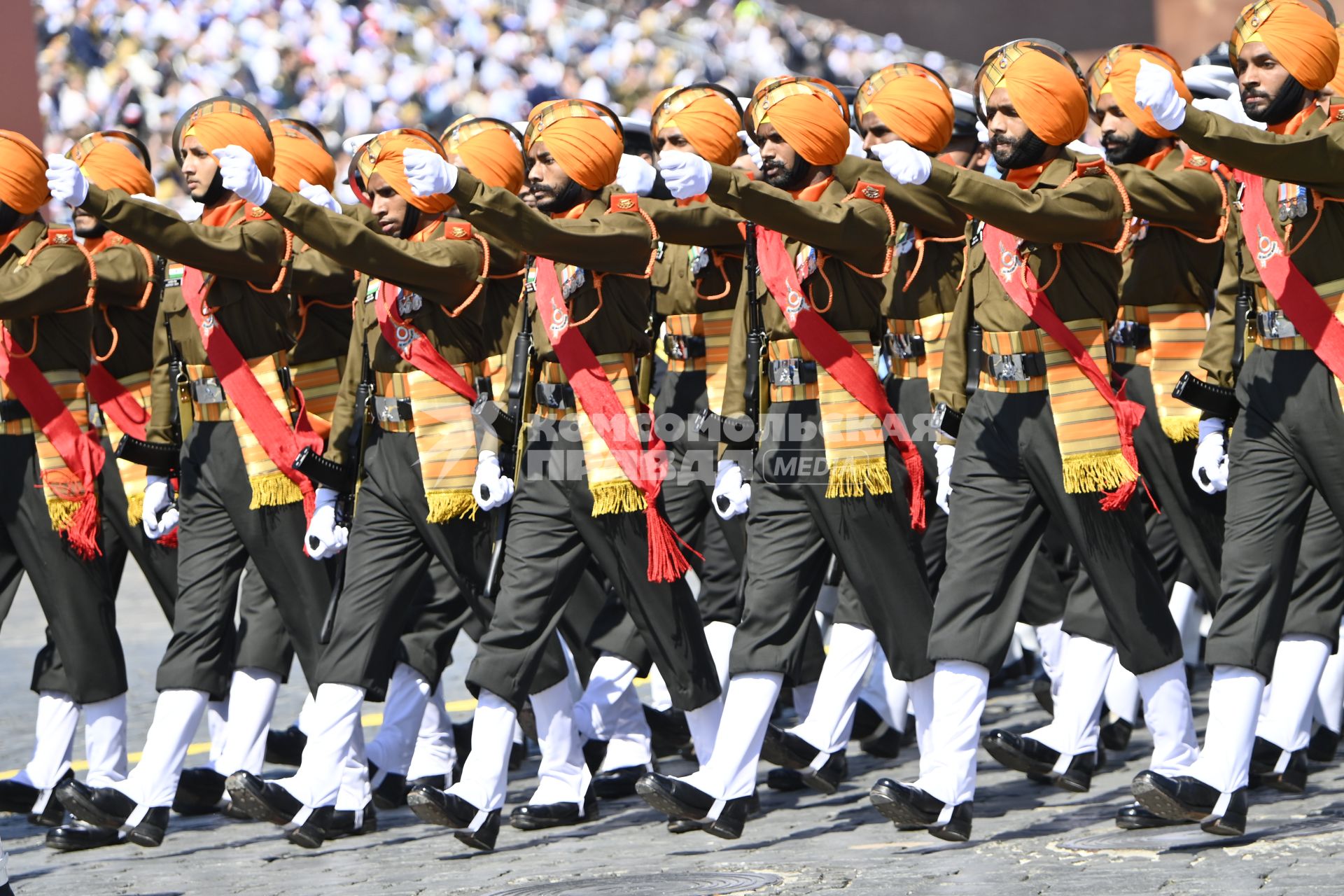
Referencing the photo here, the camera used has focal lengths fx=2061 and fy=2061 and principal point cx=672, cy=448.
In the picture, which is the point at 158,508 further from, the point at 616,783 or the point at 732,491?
the point at 732,491

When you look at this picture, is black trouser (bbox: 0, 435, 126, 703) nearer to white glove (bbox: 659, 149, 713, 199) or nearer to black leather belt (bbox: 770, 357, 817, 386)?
black leather belt (bbox: 770, 357, 817, 386)

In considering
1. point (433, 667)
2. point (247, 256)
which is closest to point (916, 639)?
point (433, 667)

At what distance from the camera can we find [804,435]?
6406 millimetres

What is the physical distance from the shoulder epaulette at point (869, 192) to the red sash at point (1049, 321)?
37 cm

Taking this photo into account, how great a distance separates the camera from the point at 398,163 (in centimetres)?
679

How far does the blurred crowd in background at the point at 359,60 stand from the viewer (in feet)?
72.0

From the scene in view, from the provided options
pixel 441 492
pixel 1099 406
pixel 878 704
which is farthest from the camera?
pixel 878 704

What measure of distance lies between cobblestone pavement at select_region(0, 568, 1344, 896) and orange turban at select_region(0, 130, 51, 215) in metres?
2.17

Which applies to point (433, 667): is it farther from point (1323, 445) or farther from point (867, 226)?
point (1323, 445)

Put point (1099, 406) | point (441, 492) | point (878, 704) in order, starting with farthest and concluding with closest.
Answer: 1. point (878, 704)
2. point (441, 492)
3. point (1099, 406)

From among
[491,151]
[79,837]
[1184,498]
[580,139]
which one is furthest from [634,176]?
[79,837]

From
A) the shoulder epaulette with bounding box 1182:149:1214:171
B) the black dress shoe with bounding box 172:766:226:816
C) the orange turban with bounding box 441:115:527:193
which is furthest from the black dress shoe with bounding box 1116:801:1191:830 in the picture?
the black dress shoe with bounding box 172:766:226:816

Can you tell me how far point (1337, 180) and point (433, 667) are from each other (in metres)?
3.42

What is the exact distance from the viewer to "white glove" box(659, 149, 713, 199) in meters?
5.70
